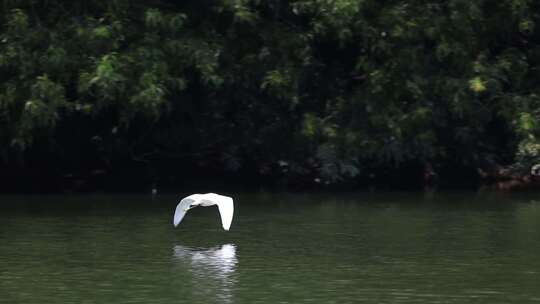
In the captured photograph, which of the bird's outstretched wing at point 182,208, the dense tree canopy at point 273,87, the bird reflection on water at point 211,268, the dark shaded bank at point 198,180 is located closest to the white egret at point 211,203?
the bird's outstretched wing at point 182,208

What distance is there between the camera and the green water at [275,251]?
12578 mm

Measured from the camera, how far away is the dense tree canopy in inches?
854

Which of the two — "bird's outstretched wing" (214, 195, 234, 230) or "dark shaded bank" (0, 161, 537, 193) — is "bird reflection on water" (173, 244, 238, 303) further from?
"dark shaded bank" (0, 161, 537, 193)

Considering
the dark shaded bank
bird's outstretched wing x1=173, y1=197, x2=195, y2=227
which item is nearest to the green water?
bird's outstretched wing x1=173, y1=197, x2=195, y2=227

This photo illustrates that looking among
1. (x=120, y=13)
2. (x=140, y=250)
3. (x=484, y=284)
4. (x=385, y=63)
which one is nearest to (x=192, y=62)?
(x=120, y=13)

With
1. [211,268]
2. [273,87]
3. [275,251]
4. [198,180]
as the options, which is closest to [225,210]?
[275,251]

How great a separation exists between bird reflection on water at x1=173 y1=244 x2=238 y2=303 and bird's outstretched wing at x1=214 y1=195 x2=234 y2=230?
46 cm

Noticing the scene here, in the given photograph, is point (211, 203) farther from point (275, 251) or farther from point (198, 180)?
point (198, 180)

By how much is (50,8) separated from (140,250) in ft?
26.4

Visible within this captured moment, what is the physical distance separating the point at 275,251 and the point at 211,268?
1503mm

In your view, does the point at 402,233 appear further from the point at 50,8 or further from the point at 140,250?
the point at 50,8

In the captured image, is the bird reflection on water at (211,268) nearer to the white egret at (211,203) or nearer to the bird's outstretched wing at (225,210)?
the bird's outstretched wing at (225,210)

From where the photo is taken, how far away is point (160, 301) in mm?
12055

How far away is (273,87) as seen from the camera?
74.1 ft
